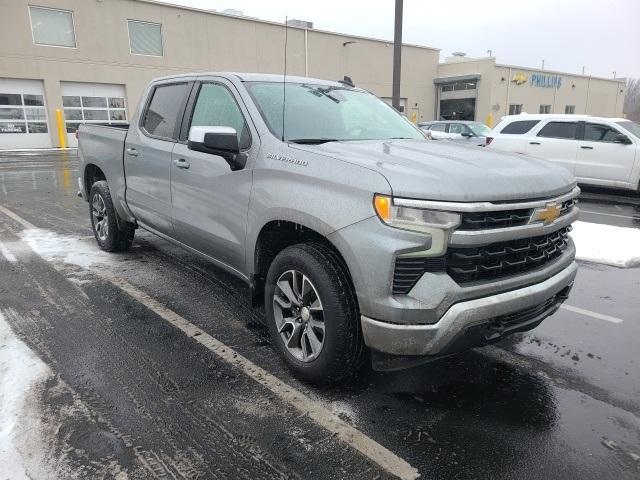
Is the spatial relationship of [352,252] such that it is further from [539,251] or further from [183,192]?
[183,192]

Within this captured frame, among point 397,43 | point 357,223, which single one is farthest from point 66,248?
point 397,43

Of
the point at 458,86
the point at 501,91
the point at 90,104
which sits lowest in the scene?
the point at 90,104

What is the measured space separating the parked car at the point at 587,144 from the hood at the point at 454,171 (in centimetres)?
746

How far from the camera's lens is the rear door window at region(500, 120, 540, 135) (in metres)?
Answer: 12.3

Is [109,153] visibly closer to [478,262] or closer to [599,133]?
[478,262]

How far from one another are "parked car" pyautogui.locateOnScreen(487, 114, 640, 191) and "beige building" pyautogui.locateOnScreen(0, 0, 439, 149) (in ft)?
→ 64.4

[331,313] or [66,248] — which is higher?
[331,313]

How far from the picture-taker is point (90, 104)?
27.0 m

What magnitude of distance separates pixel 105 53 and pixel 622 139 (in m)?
25.4

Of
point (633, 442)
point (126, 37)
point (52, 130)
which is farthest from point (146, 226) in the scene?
point (126, 37)

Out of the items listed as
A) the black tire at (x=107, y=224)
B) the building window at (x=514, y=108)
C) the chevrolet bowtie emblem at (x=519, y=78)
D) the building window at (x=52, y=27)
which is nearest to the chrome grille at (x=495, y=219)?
the black tire at (x=107, y=224)

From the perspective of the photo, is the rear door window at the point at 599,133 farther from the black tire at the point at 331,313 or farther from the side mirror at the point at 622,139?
the black tire at the point at 331,313

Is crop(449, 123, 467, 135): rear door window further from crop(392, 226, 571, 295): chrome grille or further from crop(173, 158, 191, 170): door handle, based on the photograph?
crop(392, 226, 571, 295): chrome grille

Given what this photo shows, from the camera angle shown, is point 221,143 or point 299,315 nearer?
point 299,315
